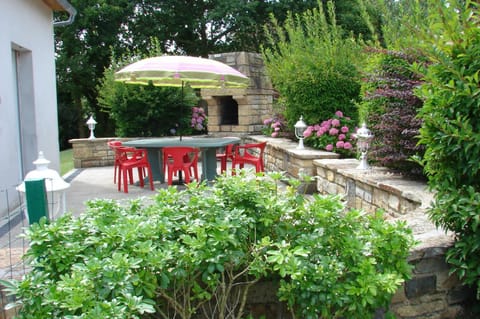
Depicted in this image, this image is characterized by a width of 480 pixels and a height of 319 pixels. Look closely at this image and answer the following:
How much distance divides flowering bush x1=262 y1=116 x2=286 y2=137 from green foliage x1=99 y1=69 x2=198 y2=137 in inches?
85.1

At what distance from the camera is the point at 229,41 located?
60.1 feet

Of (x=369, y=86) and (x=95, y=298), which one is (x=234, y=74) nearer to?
(x=369, y=86)

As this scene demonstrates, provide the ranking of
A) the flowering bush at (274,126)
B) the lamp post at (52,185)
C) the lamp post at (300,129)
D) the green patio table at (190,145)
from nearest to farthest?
the lamp post at (52,185) → the green patio table at (190,145) → the lamp post at (300,129) → the flowering bush at (274,126)

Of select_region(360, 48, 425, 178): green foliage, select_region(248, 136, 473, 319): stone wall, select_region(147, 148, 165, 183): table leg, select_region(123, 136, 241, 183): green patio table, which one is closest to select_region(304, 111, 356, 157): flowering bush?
select_region(248, 136, 473, 319): stone wall

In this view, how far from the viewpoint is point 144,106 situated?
1119 cm

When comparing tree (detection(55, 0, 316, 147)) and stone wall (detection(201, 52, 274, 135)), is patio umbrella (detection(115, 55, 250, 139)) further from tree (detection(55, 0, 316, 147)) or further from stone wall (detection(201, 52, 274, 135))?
tree (detection(55, 0, 316, 147))

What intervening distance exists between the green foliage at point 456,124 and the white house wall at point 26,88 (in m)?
4.78

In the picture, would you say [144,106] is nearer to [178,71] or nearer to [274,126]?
[274,126]

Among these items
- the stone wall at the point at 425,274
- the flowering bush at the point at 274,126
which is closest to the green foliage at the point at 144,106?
the flowering bush at the point at 274,126

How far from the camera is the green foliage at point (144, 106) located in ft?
36.1

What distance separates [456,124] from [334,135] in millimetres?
5073

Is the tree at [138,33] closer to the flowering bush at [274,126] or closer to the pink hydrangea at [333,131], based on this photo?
the flowering bush at [274,126]

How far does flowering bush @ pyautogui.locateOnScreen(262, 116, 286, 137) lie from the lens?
9.75 meters

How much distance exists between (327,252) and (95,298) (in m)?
1.11
